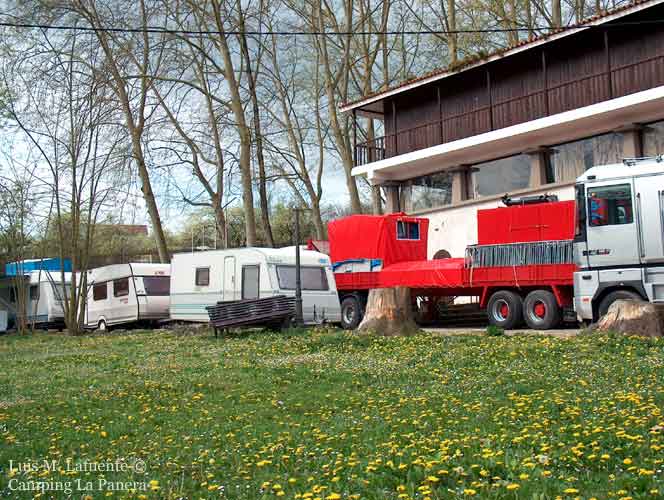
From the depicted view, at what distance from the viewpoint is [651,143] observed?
25828 mm

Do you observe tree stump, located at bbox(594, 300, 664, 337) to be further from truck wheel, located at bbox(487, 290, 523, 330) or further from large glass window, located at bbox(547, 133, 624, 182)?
large glass window, located at bbox(547, 133, 624, 182)

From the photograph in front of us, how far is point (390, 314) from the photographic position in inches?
717

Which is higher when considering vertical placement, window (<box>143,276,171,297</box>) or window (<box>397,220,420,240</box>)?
window (<box>397,220,420,240</box>)

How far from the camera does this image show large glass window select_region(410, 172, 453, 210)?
3372cm

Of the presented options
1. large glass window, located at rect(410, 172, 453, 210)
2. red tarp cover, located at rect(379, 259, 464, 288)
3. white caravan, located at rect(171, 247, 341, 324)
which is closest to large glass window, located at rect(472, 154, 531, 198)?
large glass window, located at rect(410, 172, 453, 210)

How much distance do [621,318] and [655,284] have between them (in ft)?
7.91

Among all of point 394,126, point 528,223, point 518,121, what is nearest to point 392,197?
point 394,126

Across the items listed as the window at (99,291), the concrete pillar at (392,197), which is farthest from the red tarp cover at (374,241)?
the window at (99,291)

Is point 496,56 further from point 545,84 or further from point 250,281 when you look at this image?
point 250,281

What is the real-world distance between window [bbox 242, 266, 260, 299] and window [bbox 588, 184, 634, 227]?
34.9 ft

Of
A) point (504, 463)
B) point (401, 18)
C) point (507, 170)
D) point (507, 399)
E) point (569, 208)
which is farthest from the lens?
point (401, 18)

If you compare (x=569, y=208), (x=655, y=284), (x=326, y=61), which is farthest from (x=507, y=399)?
(x=326, y=61)

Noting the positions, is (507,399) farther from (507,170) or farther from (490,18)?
(490,18)

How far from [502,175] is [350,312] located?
977 centimetres
